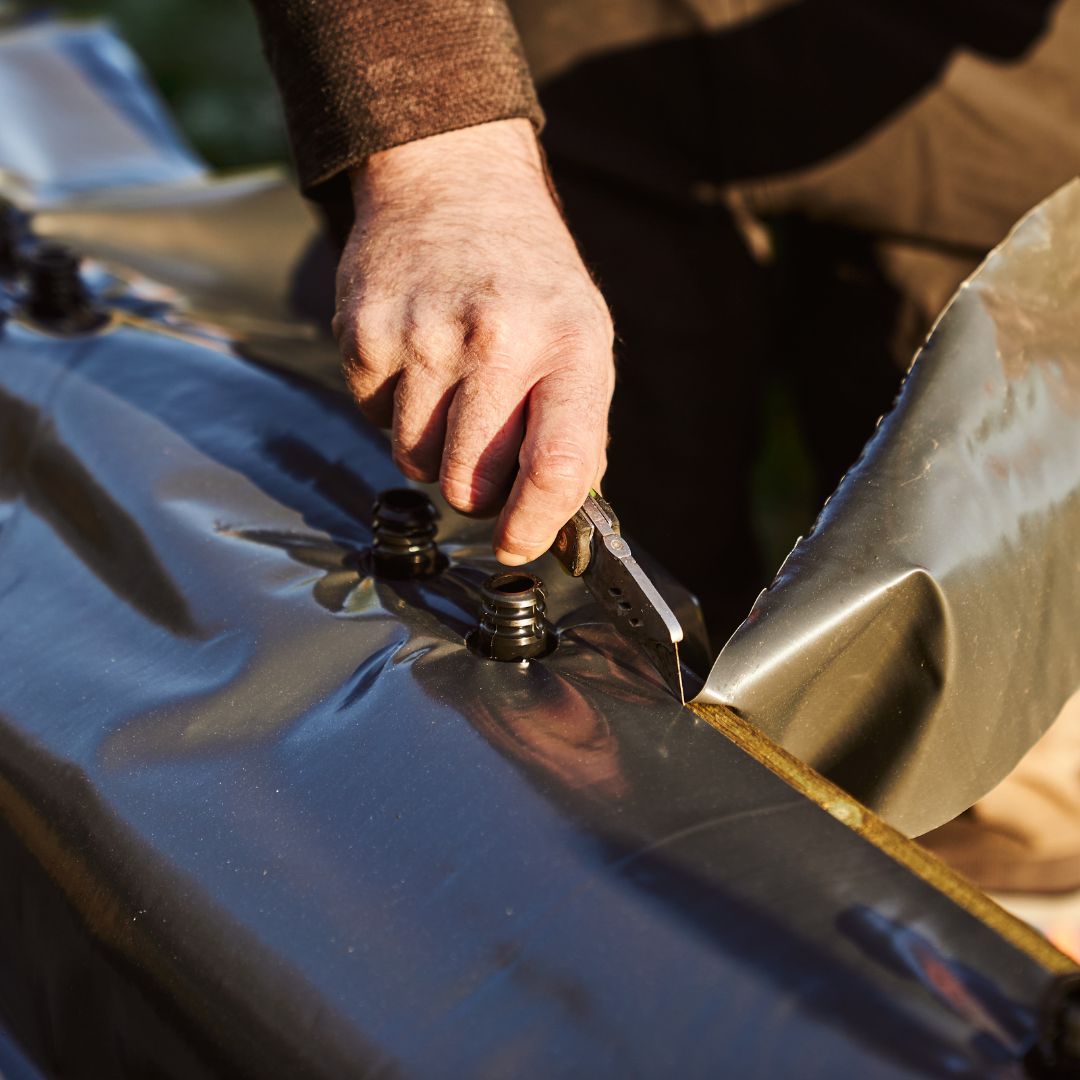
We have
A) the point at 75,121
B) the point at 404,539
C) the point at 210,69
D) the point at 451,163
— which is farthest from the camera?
the point at 210,69

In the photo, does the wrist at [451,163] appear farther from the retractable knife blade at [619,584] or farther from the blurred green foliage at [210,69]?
the blurred green foliage at [210,69]

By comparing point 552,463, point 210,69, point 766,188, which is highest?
point 552,463

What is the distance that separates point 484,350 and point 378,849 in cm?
38

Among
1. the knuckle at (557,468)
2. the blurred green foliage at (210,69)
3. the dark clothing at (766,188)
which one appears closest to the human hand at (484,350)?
the knuckle at (557,468)

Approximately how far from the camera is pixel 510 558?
0.97m

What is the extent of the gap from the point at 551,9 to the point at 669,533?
33.0 inches

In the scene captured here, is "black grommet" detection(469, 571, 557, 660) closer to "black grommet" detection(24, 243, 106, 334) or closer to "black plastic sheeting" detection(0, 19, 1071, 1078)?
"black plastic sheeting" detection(0, 19, 1071, 1078)

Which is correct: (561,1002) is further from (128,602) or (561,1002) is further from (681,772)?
(128,602)

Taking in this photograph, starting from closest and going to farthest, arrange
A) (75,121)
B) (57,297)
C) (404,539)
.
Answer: (404,539), (57,297), (75,121)

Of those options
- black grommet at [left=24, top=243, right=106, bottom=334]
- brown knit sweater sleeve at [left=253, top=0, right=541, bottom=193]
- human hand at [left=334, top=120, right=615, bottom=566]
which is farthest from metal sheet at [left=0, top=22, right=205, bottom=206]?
human hand at [left=334, top=120, right=615, bottom=566]

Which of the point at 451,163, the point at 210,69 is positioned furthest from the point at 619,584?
the point at 210,69

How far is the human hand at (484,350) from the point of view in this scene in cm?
94

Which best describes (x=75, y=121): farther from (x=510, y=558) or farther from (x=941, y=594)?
(x=941, y=594)

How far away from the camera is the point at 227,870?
2.56 feet
